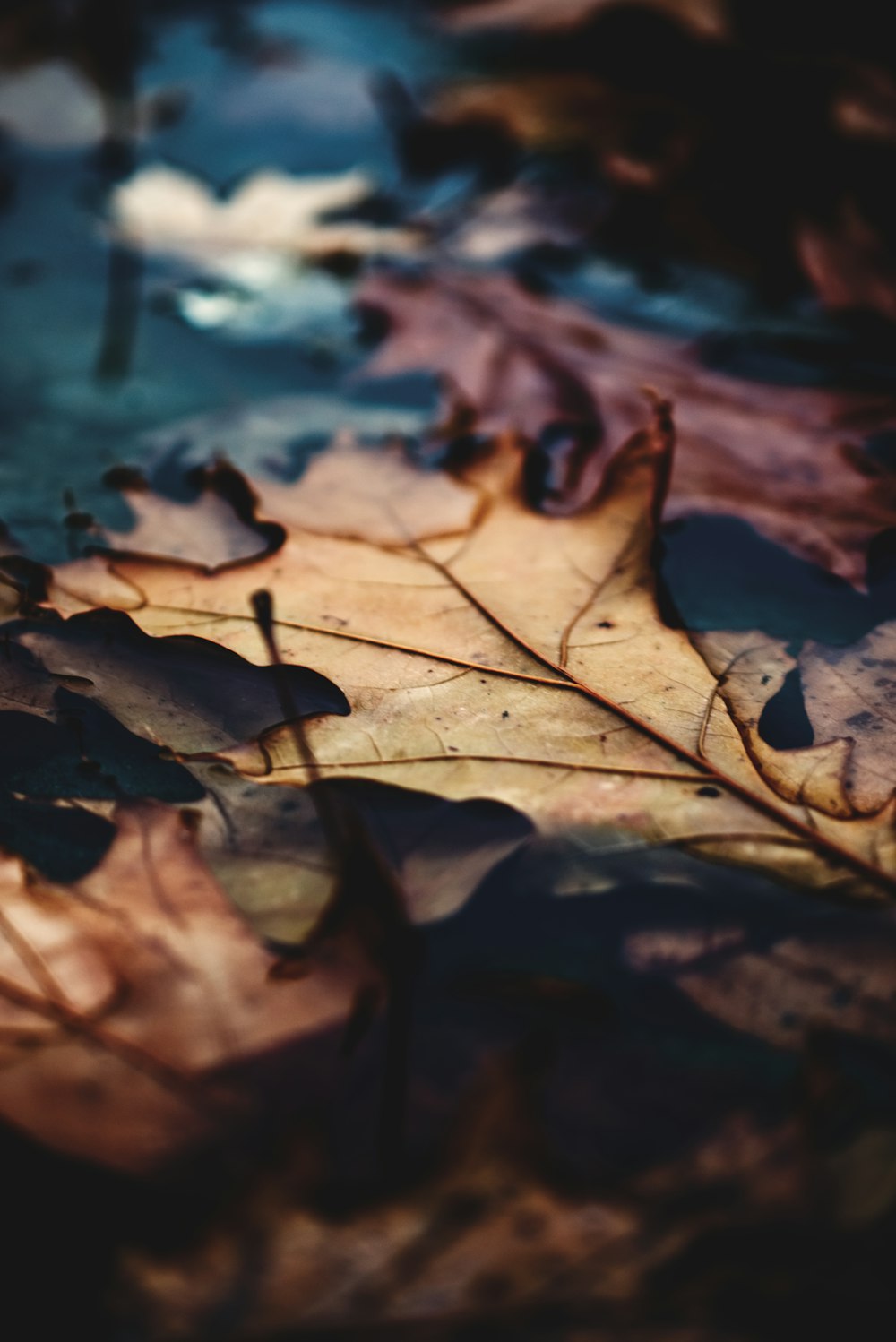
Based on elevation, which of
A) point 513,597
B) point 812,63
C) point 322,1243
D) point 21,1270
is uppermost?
point 812,63

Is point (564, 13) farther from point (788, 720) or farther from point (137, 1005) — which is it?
point (137, 1005)

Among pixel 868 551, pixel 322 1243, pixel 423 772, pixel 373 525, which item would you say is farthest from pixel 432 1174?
pixel 868 551

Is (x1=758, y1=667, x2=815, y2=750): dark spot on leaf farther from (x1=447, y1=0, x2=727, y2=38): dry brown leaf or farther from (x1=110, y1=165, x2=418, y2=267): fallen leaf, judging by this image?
(x1=447, y1=0, x2=727, y2=38): dry brown leaf

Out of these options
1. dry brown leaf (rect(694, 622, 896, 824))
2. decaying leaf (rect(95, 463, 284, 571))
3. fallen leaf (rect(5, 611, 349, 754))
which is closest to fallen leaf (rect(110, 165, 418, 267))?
decaying leaf (rect(95, 463, 284, 571))

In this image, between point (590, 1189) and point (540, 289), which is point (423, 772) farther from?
point (540, 289)

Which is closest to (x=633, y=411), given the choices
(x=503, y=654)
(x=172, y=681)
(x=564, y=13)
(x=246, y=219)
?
(x=503, y=654)

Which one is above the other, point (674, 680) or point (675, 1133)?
point (674, 680)

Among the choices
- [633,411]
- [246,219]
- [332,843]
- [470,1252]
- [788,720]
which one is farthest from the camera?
[246,219]
